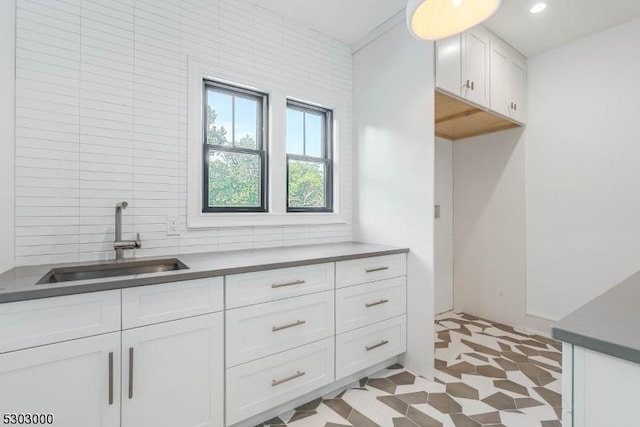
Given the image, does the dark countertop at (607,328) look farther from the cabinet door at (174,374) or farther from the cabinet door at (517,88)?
the cabinet door at (517,88)

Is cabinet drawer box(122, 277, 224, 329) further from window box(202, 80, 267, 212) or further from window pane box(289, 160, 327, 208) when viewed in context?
window pane box(289, 160, 327, 208)

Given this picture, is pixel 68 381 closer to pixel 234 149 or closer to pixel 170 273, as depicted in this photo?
pixel 170 273

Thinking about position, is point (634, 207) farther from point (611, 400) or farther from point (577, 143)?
A: point (611, 400)

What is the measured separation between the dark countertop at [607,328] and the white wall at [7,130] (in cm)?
222

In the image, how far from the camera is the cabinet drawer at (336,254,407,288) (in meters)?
2.00

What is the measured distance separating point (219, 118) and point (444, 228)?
8.79 feet

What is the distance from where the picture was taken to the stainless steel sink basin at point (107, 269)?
1.54m

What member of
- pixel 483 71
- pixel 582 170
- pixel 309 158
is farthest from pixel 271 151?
pixel 582 170

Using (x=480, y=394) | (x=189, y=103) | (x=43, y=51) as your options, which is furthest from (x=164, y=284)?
(x=480, y=394)

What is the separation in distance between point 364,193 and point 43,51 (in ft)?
7.58

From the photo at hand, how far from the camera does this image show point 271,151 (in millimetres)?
2422

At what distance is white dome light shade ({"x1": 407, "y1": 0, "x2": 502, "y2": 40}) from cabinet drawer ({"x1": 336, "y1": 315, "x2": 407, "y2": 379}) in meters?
1.76

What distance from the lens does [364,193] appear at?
2.76 meters

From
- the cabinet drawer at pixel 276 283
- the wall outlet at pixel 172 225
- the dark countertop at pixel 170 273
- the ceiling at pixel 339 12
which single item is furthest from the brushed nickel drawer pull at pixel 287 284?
the ceiling at pixel 339 12
